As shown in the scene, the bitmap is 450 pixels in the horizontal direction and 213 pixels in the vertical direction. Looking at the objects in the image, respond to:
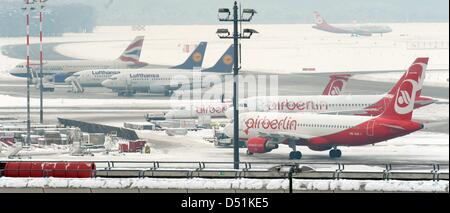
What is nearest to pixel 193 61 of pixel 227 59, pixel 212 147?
pixel 227 59

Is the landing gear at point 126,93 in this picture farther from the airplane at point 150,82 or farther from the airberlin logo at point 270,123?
the airberlin logo at point 270,123

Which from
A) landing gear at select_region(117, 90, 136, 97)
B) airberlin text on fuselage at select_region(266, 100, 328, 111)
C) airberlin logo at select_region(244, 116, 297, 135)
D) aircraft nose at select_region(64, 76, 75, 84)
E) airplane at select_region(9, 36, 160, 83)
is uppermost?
airplane at select_region(9, 36, 160, 83)

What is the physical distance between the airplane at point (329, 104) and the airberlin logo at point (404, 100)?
67.3 feet

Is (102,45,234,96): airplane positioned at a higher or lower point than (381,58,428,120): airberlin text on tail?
higher

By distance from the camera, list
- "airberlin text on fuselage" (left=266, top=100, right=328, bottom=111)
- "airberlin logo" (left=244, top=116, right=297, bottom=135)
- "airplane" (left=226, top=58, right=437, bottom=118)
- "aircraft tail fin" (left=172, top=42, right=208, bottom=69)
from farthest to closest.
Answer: "aircraft tail fin" (left=172, top=42, right=208, bottom=69) → "airberlin text on fuselage" (left=266, top=100, right=328, bottom=111) → "airplane" (left=226, top=58, right=437, bottom=118) → "airberlin logo" (left=244, top=116, right=297, bottom=135)

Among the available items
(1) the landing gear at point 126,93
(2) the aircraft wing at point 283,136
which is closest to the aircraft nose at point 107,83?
(1) the landing gear at point 126,93

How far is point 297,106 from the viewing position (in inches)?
4267

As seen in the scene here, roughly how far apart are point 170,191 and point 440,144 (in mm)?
50023

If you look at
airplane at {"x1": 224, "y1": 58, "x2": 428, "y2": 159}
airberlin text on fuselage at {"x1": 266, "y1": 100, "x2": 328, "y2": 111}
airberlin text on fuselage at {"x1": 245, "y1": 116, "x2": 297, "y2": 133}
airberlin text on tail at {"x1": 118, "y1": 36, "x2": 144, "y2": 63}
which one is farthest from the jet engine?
airberlin text on tail at {"x1": 118, "y1": 36, "x2": 144, "y2": 63}

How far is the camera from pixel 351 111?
103m

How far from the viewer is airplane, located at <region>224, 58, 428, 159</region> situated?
77500 millimetres

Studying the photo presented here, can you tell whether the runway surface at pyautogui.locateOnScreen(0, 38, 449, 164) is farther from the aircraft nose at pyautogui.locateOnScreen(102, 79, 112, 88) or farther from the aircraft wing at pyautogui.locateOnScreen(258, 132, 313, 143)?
the aircraft nose at pyautogui.locateOnScreen(102, 79, 112, 88)

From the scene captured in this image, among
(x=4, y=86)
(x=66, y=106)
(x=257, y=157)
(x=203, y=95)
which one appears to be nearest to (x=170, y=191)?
(x=257, y=157)
